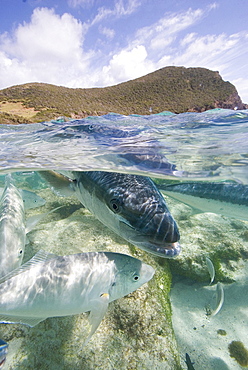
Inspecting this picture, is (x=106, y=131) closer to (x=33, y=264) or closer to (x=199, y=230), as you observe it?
(x=199, y=230)

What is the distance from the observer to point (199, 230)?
23.4 feet

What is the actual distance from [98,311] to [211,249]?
473 centimetres

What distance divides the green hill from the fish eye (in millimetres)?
18858

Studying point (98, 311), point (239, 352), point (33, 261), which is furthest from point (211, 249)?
point (33, 261)

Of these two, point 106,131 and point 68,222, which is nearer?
point 68,222

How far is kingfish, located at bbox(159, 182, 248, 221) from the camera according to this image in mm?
4996

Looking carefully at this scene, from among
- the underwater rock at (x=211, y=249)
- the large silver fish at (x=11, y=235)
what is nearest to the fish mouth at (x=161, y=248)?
the large silver fish at (x=11, y=235)

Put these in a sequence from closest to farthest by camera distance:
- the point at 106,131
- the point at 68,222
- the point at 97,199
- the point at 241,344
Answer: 1. the point at 97,199
2. the point at 241,344
3. the point at 68,222
4. the point at 106,131

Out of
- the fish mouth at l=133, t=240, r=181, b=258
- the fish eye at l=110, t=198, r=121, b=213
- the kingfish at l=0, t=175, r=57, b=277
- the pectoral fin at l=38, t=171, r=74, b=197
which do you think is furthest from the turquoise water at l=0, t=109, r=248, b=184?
the fish mouth at l=133, t=240, r=181, b=258

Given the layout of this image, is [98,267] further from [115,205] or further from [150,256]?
[150,256]

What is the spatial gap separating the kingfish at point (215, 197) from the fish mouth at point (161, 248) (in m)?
2.84

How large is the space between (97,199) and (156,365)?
2.62 meters

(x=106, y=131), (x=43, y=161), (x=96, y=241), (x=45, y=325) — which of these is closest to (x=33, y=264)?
(x=45, y=325)

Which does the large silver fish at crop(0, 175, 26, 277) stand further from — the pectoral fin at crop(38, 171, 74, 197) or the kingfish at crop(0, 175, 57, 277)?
the pectoral fin at crop(38, 171, 74, 197)
